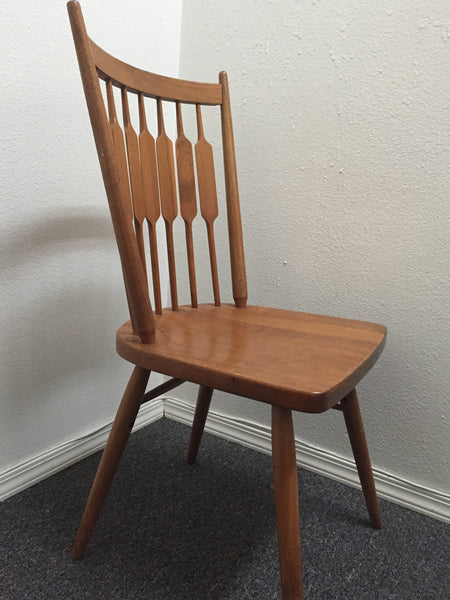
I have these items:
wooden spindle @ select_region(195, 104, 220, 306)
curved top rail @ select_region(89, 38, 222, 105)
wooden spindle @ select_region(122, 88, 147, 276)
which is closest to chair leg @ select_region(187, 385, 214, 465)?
wooden spindle @ select_region(195, 104, 220, 306)

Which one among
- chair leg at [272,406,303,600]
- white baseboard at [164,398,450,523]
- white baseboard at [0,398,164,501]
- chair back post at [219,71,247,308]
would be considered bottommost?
white baseboard at [164,398,450,523]

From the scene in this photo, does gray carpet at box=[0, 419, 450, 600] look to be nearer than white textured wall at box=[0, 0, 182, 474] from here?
Yes

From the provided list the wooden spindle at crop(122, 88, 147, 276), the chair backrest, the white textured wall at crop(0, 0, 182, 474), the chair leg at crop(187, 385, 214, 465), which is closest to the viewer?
the chair backrest

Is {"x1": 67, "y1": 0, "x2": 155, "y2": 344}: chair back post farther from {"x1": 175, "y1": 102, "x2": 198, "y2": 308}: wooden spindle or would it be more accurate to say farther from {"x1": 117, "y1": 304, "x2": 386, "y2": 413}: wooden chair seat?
{"x1": 175, "y1": 102, "x2": 198, "y2": 308}: wooden spindle

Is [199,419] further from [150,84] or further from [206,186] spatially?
[150,84]

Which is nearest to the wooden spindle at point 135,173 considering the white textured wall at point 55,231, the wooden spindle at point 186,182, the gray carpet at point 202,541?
the wooden spindle at point 186,182

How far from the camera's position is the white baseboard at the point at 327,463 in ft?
3.11

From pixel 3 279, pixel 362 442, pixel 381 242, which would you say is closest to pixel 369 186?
pixel 381 242

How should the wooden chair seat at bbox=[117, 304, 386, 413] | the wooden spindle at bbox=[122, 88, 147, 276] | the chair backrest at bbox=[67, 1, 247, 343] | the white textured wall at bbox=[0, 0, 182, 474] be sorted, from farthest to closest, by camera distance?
the white textured wall at bbox=[0, 0, 182, 474] < the wooden spindle at bbox=[122, 88, 147, 276] < the chair backrest at bbox=[67, 1, 247, 343] < the wooden chair seat at bbox=[117, 304, 386, 413]

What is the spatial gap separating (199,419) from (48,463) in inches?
13.6

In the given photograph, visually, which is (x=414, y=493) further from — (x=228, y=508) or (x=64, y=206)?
(x=64, y=206)

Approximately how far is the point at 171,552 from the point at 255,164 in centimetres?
83

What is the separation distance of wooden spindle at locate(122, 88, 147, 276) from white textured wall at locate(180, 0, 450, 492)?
0.37 metres

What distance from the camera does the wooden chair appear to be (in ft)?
1.89
